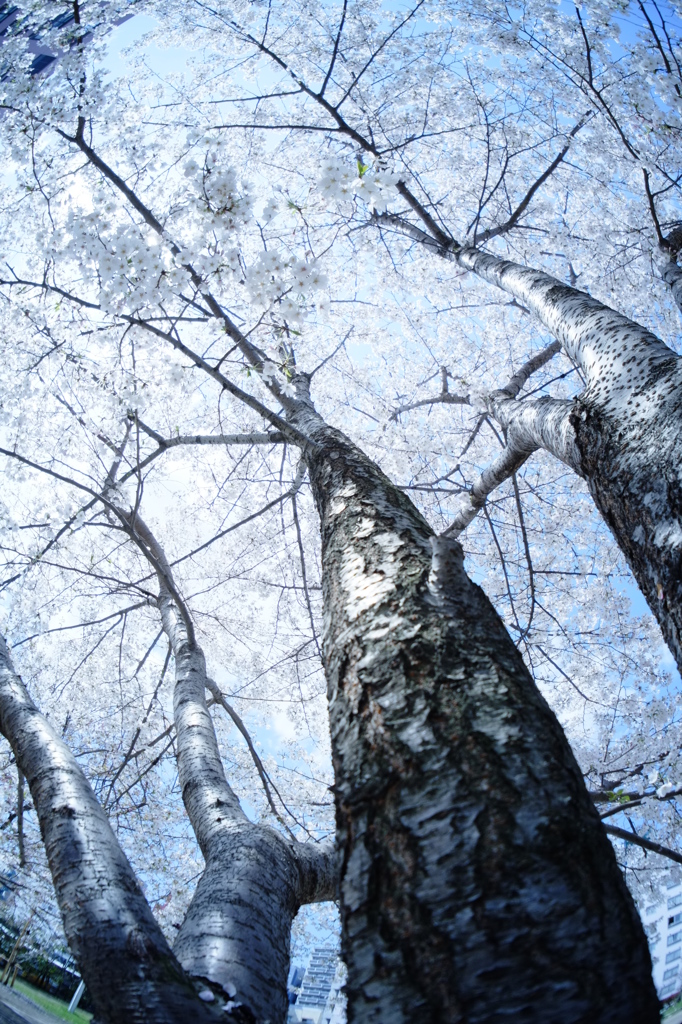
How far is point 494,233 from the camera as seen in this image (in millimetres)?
5090

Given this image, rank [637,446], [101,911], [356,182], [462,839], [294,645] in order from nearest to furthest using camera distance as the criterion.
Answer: [462,839]
[101,911]
[637,446]
[356,182]
[294,645]

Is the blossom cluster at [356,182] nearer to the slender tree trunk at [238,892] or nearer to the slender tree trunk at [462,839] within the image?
the slender tree trunk at [462,839]

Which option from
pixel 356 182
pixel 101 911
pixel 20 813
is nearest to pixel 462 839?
pixel 101 911

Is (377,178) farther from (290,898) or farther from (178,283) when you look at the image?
(290,898)

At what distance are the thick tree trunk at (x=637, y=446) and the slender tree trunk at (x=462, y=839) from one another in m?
0.42

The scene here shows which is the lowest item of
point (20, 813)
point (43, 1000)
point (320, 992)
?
point (320, 992)

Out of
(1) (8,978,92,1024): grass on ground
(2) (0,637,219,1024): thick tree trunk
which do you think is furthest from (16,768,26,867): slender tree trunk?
(1) (8,978,92,1024): grass on ground

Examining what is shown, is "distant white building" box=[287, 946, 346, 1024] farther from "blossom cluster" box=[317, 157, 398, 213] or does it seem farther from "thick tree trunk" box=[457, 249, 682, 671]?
"blossom cluster" box=[317, 157, 398, 213]

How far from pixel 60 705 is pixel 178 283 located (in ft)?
18.9

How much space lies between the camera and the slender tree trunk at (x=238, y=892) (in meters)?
1.21

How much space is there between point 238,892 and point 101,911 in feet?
1.71

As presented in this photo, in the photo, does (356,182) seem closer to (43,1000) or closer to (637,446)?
(637,446)


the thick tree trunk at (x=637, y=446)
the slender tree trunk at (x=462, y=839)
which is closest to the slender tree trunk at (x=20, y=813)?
the slender tree trunk at (x=462, y=839)

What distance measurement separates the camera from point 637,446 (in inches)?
58.7
